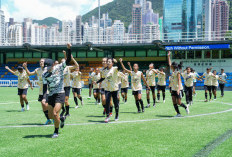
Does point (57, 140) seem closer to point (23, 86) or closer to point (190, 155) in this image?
point (190, 155)

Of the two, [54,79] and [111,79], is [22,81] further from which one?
[54,79]

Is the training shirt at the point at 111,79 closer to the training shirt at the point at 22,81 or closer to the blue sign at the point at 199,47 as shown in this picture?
the training shirt at the point at 22,81

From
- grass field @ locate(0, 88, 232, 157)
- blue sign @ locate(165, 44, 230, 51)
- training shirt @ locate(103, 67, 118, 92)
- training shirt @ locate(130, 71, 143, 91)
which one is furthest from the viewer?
blue sign @ locate(165, 44, 230, 51)

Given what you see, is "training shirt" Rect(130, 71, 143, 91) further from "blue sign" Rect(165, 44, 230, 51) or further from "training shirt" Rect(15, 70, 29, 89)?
"blue sign" Rect(165, 44, 230, 51)

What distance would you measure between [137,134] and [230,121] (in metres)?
3.95

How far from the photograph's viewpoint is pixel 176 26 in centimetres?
17500

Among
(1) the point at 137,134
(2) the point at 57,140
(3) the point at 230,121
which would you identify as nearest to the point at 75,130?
(2) the point at 57,140

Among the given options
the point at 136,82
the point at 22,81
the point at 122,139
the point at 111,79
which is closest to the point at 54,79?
the point at 122,139

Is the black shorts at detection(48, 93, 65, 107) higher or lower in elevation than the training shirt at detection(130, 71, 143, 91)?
lower

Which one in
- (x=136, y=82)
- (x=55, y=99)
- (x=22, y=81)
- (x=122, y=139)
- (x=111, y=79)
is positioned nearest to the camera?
(x=122, y=139)

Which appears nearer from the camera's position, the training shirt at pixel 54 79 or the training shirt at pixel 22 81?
the training shirt at pixel 54 79

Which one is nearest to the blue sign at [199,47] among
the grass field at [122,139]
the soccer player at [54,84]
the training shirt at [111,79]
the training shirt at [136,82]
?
the training shirt at [136,82]

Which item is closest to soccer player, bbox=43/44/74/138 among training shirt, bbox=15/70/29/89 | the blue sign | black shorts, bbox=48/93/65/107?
black shorts, bbox=48/93/65/107

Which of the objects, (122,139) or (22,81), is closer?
(122,139)
